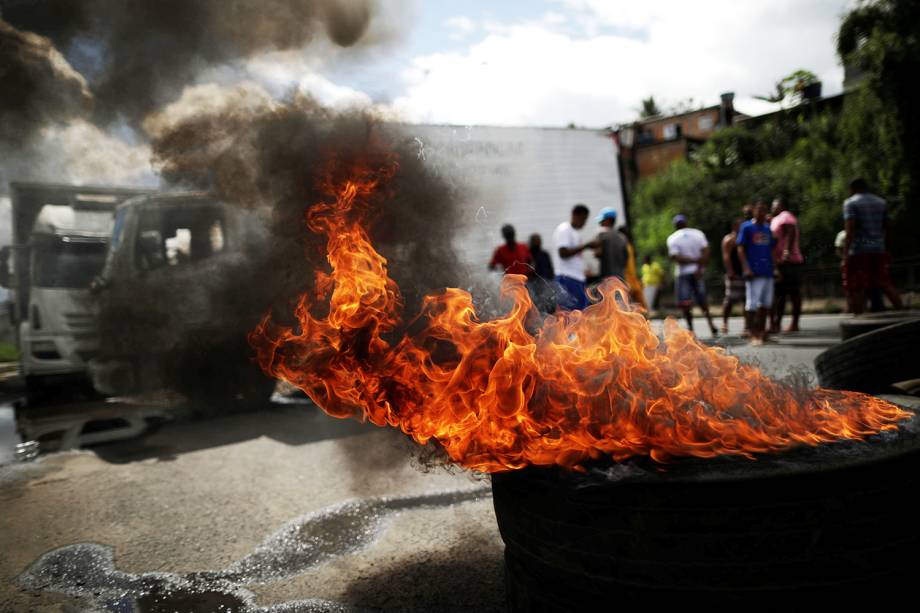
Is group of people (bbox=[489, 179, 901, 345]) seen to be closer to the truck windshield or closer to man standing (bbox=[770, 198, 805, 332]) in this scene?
man standing (bbox=[770, 198, 805, 332])

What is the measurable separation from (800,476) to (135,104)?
4.26m

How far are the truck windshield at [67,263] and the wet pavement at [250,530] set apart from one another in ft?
8.20

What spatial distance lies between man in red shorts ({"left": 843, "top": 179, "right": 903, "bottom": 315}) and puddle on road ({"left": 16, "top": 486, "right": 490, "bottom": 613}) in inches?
266

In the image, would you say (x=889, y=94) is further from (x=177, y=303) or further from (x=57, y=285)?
(x=57, y=285)

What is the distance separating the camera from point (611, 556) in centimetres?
177

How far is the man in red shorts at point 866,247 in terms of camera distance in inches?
305

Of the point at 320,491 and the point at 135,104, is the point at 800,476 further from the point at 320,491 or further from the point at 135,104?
the point at 135,104

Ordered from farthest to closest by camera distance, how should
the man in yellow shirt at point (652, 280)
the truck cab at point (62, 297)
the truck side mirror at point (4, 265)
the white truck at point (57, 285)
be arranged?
the man in yellow shirt at point (652, 280)
the truck cab at point (62, 297)
the white truck at point (57, 285)
the truck side mirror at point (4, 265)

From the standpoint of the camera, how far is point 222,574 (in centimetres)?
304

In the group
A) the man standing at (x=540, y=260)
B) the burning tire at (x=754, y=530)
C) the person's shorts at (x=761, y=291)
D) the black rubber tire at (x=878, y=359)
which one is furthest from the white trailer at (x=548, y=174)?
the burning tire at (x=754, y=530)

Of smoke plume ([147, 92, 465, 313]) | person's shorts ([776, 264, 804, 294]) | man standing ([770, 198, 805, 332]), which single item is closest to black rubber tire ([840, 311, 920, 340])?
smoke plume ([147, 92, 465, 313])

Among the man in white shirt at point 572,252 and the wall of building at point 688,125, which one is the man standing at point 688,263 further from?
the wall of building at point 688,125

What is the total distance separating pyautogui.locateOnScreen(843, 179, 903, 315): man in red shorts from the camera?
7.75 meters

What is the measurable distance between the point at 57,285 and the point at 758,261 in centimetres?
912
